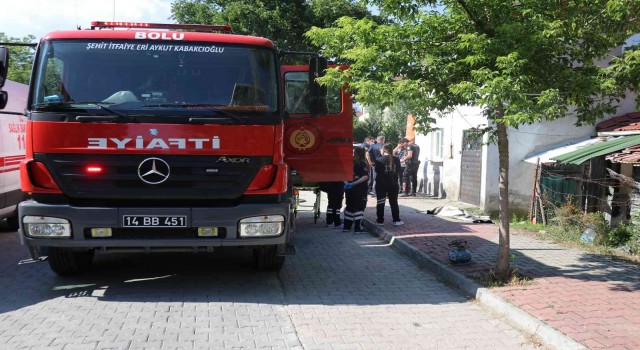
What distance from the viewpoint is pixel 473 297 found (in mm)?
6117

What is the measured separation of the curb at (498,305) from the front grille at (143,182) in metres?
2.81

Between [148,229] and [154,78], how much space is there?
1.60 metres

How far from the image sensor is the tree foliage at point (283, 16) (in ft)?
53.6

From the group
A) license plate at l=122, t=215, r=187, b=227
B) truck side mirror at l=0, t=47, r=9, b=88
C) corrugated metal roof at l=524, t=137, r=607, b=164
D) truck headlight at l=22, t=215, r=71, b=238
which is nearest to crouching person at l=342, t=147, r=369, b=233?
corrugated metal roof at l=524, t=137, r=607, b=164

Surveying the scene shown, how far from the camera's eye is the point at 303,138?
8742 mm

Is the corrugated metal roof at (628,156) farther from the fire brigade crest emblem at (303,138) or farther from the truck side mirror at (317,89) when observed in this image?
the truck side mirror at (317,89)

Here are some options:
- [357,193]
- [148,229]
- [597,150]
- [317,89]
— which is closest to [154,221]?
[148,229]

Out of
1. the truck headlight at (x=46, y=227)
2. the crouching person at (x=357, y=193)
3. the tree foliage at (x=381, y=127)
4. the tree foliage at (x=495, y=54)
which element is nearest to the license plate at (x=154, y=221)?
the truck headlight at (x=46, y=227)

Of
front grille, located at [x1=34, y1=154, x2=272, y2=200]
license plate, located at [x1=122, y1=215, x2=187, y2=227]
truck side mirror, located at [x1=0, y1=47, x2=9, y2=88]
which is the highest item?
truck side mirror, located at [x1=0, y1=47, x2=9, y2=88]

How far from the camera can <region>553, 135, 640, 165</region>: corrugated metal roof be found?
947 centimetres

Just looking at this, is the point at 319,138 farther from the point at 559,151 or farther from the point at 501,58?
the point at 559,151

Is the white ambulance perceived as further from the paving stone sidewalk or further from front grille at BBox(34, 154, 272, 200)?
the paving stone sidewalk

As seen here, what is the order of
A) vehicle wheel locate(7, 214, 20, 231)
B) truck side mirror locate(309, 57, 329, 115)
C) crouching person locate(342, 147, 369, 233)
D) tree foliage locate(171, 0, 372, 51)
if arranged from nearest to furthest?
truck side mirror locate(309, 57, 329, 115)
vehicle wheel locate(7, 214, 20, 231)
crouching person locate(342, 147, 369, 233)
tree foliage locate(171, 0, 372, 51)

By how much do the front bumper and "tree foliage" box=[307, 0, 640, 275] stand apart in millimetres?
1993
